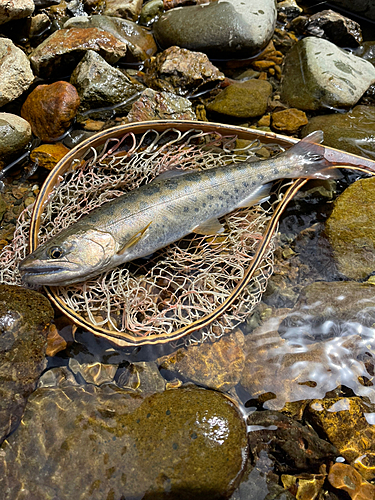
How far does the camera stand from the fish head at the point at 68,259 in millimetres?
3346

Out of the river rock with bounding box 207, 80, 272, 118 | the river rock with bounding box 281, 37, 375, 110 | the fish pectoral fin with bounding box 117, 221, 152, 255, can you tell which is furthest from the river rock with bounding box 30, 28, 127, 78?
the fish pectoral fin with bounding box 117, 221, 152, 255

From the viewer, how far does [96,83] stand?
525 centimetres

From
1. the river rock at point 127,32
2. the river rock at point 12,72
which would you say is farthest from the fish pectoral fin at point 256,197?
the river rock at point 127,32

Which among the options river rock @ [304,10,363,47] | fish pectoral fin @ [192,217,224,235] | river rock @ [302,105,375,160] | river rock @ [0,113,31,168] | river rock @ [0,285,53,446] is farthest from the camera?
river rock @ [304,10,363,47]

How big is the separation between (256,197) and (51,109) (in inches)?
128

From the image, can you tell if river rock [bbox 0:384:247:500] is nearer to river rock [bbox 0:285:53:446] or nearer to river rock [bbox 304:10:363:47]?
river rock [bbox 0:285:53:446]

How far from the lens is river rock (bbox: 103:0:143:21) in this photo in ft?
21.5

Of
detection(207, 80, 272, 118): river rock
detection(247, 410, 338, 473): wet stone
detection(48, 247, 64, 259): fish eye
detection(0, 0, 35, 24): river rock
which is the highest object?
detection(0, 0, 35, 24): river rock

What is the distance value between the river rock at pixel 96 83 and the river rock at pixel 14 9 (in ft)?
4.40

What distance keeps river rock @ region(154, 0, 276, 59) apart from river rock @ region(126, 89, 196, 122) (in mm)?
1640

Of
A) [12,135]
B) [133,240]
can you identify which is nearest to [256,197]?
[133,240]

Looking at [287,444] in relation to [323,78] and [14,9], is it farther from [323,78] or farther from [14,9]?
[14,9]

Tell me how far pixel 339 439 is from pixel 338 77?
209 inches

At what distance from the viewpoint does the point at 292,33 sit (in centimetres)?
696
